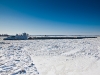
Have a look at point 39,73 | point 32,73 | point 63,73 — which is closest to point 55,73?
point 63,73

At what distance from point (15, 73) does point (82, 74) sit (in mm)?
2864


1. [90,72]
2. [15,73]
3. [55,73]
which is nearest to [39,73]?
[55,73]

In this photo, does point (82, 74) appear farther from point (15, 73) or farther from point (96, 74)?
point (15, 73)

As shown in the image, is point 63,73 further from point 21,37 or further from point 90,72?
point 21,37

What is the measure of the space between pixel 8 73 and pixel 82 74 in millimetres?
3147

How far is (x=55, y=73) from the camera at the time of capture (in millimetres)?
4758

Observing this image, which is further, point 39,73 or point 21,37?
point 21,37

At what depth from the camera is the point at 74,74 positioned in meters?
4.67

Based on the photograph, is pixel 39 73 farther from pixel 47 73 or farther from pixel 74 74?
pixel 74 74

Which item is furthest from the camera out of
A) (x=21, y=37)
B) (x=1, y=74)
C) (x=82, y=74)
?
(x=21, y=37)

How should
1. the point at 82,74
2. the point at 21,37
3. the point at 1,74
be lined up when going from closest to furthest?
the point at 1,74, the point at 82,74, the point at 21,37

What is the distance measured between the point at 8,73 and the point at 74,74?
2.81m

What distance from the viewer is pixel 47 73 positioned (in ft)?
15.7

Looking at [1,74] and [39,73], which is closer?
[1,74]
